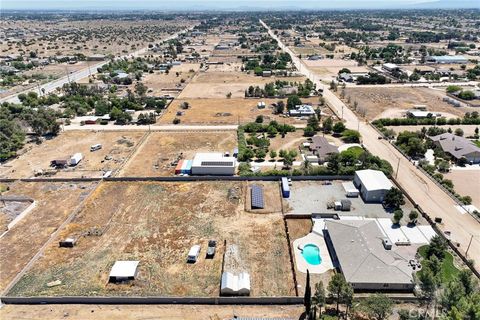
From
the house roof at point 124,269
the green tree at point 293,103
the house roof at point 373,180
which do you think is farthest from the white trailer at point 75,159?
the green tree at point 293,103

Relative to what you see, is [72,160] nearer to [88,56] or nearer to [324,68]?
[324,68]

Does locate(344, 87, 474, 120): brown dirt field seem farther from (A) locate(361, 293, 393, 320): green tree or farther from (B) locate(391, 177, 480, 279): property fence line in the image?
(A) locate(361, 293, 393, 320): green tree

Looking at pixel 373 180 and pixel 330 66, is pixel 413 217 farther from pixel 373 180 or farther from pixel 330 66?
pixel 330 66

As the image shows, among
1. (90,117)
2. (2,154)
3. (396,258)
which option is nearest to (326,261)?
(396,258)

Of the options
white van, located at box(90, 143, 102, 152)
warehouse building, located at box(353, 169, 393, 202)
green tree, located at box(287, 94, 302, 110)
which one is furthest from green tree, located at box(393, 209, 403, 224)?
white van, located at box(90, 143, 102, 152)

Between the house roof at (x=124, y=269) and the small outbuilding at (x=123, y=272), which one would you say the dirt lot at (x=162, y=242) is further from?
the house roof at (x=124, y=269)
